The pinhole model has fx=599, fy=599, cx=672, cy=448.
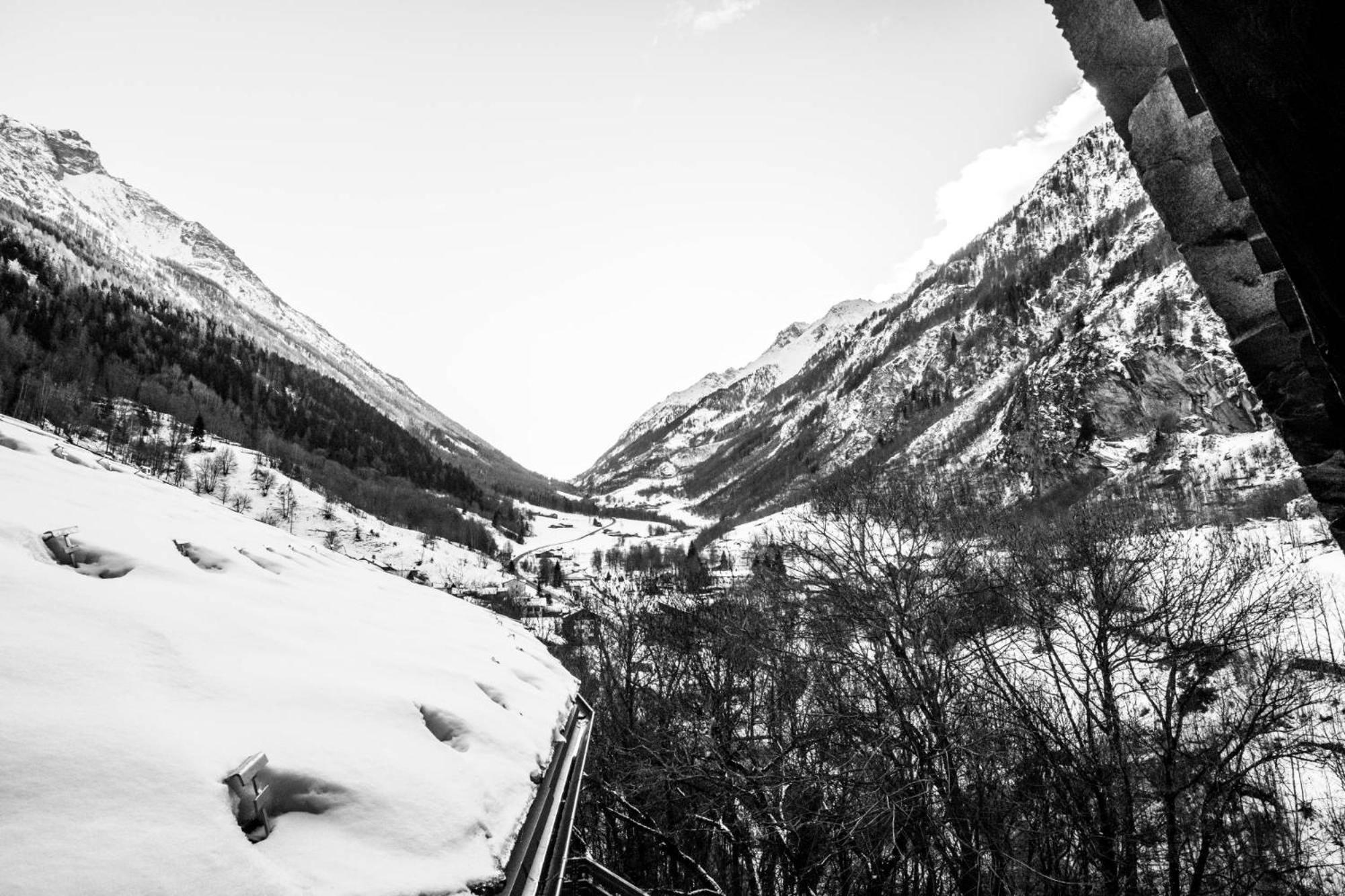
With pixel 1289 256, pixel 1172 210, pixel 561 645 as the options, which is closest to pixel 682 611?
pixel 561 645

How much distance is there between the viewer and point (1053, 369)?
8956cm

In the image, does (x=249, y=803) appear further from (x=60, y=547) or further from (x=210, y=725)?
(x=60, y=547)

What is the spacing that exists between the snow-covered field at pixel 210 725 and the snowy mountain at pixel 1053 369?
56.0 feet

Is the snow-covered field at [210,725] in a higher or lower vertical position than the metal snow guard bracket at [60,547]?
lower

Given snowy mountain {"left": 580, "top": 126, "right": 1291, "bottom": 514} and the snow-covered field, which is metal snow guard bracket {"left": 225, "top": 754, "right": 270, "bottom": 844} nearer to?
the snow-covered field

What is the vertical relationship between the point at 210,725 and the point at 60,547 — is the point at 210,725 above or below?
below

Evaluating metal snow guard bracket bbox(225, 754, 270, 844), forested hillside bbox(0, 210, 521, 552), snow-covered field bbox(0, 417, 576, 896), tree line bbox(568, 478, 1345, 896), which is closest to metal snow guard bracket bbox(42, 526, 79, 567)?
snow-covered field bbox(0, 417, 576, 896)

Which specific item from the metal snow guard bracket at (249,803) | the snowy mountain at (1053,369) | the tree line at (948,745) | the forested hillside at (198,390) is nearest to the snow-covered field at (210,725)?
the metal snow guard bracket at (249,803)

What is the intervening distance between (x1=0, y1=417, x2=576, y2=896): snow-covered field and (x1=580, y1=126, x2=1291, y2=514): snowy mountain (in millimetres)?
17056

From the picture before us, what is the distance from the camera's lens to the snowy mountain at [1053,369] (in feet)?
239

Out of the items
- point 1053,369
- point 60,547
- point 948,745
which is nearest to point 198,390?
point 60,547

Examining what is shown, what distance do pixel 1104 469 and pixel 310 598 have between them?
9545 centimetres

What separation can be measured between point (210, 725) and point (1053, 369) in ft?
348

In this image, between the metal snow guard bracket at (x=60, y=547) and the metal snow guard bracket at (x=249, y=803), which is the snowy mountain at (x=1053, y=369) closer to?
the metal snow guard bracket at (x=60, y=547)
